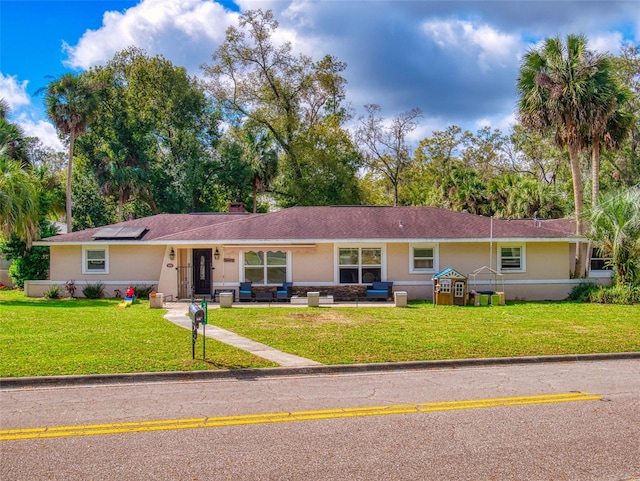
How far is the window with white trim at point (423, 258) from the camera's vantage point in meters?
22.9

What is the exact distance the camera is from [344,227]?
2353cm

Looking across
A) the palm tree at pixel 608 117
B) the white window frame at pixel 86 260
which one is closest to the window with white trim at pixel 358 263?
the palm tree at pixel 608 117

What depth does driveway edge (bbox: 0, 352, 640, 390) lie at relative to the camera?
30.0 feet

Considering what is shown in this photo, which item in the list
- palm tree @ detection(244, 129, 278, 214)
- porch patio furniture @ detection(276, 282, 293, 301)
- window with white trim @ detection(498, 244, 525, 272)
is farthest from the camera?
palm tree @ detection(244, 129, 278, 214)

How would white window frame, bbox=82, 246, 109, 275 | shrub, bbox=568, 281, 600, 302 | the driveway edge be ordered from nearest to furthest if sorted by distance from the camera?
the driveway edge, shrub, bbox=568, 281, 600, 302, white window frame, bbox=82, 246, 109, 275

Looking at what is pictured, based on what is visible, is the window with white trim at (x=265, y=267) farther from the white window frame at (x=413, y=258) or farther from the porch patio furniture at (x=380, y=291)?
the white window frame at (x=413, y=258)

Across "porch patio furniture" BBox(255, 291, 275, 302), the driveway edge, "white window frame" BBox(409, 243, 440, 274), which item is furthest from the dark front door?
the driveway edge

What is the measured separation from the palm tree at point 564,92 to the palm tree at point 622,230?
4.38 ft

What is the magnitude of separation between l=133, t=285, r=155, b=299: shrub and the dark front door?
192cm

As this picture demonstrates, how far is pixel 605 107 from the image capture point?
22953 millimetres

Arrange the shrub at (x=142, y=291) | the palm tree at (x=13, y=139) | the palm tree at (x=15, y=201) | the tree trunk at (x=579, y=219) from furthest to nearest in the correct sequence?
1. the palm tree at (x=13, y=139)
2. the tree trunk at (x=579, y=219)
3. the shrub at (x=142, y=291)
4. the palm tree at (x=15, y=201)

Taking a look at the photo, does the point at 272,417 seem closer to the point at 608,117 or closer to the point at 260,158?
the point at 608,117

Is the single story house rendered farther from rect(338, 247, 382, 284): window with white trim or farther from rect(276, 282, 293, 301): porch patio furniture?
rect(276, 282, 293, 301): porch patio furniture

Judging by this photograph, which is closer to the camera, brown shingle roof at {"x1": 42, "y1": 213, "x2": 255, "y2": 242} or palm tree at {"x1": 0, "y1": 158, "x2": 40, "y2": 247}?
palm tree at {"x1": 0, "y1": 158, "x2": 40, "y2": 247}
